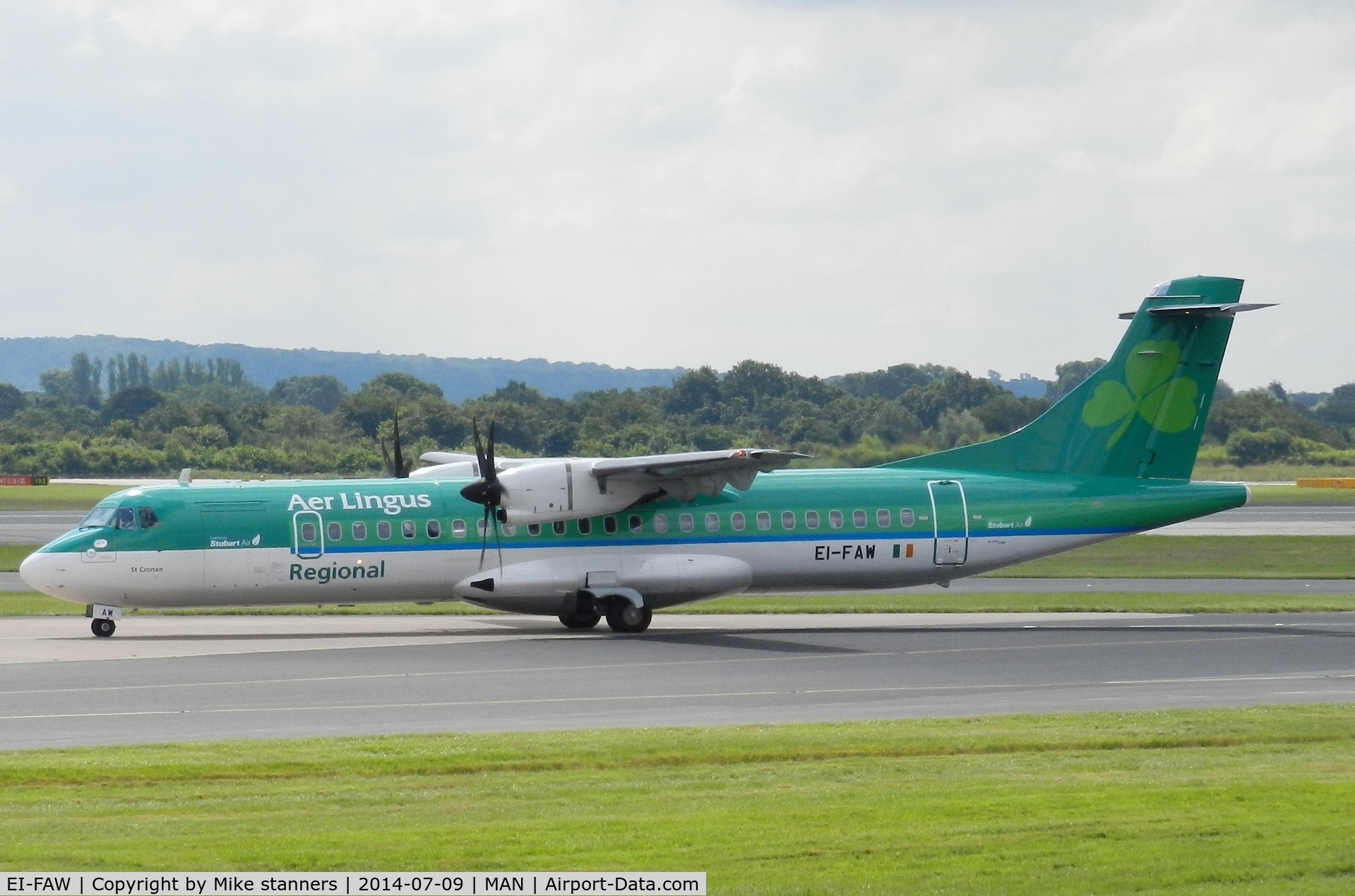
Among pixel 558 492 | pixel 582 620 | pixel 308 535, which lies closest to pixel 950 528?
pixel 582 620

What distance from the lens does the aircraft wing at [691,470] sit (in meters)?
26.4

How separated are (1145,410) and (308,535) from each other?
53.0 feet

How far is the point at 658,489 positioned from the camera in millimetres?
28328

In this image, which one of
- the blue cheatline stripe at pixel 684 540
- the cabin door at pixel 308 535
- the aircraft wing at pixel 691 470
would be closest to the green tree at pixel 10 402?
the cabin door at pixel 308 535

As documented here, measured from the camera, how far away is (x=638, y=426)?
61.4 meters

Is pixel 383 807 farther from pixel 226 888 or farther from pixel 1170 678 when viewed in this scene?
pixel 1170 678

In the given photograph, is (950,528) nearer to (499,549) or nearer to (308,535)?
(499,549)

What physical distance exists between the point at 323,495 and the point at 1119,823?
19491 mm

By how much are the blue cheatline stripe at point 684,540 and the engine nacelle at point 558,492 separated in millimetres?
605

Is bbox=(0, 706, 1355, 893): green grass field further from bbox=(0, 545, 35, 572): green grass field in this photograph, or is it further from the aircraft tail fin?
bbox=(0, 545, 35, 572): green grass field

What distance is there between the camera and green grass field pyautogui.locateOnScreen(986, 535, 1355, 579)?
4244cm

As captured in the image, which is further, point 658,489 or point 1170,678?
point 658,489

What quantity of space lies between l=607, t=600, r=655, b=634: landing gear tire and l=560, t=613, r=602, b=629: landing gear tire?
443 mm

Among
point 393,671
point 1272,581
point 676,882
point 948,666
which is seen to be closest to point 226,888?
point 676,882
